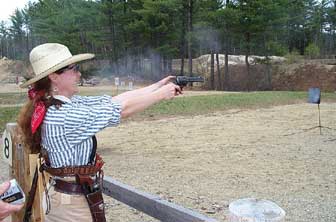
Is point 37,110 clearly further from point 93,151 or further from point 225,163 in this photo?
point 225,163

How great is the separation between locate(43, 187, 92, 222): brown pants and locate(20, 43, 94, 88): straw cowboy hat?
517 mm

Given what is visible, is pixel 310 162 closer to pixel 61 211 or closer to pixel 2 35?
pixel 61 211

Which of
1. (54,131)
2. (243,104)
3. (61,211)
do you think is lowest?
(243,104)

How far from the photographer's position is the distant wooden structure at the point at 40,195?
6.97 feet

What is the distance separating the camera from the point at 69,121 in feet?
5.77

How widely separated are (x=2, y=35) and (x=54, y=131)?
7339cm

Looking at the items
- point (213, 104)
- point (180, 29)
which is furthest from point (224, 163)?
point (180, 29)

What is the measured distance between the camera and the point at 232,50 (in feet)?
137

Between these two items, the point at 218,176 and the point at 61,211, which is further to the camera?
the point at 218,176

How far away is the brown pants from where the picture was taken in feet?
6.32

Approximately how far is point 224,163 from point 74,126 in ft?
16.2

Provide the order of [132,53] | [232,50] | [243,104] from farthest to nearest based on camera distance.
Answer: [232,50]
[132,53]
[243,104]

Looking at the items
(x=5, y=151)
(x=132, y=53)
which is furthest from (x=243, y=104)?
(x=132, y=53)

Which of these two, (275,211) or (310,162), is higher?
(275,211)
